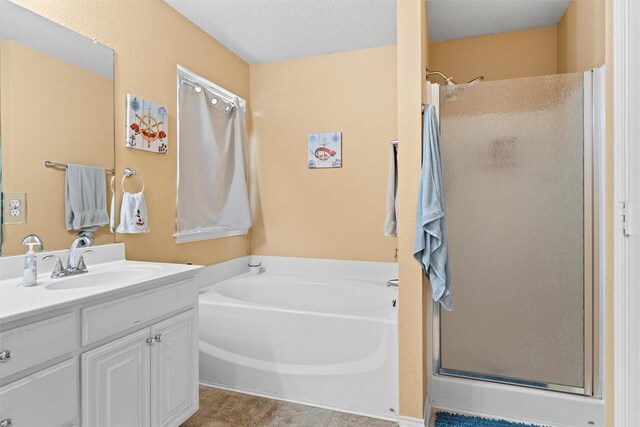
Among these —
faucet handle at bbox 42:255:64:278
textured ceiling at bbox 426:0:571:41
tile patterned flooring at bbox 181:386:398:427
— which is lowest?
tile patterned flooring at bbox 181:386:398:427

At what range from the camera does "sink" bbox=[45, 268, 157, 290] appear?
1.49 m

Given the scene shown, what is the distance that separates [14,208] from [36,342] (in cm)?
77

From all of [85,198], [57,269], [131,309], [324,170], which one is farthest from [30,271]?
[324,170]

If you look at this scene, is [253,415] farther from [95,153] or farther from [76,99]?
[76,99]

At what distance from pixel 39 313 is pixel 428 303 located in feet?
5.79

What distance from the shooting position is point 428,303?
78.9 inches

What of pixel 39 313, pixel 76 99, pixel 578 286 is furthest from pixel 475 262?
pixel 76 99

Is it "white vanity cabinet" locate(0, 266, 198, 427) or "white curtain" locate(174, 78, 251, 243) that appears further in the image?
"white curtain" locate(174, 78, 251, 243)

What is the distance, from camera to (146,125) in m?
2.19

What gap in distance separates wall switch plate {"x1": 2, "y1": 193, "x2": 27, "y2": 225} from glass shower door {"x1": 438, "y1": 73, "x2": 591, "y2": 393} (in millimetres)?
2171

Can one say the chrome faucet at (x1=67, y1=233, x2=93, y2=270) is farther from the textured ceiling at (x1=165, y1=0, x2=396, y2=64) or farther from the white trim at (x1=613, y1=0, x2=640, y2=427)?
the white trim at (x1=613, y1=0, x2=640, y2=427)

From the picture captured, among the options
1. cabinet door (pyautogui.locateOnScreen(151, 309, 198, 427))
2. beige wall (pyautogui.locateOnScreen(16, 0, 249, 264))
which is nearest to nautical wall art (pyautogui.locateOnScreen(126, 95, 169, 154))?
beige wall (pyautogui.locateOnScreen(16, 0, 249, 264))

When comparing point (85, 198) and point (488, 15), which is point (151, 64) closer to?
point (85, 198)

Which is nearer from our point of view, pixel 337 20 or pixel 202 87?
pixel 337 20
